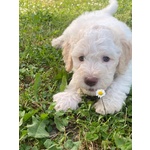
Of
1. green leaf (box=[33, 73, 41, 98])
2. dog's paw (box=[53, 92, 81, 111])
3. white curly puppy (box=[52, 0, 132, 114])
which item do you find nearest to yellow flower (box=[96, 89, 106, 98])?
white curly puppy (box=[52, 0, 132, 114])

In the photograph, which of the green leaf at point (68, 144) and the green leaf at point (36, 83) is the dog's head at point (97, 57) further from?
the green leaf at point (68, 144)

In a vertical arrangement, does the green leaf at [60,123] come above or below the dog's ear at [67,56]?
below

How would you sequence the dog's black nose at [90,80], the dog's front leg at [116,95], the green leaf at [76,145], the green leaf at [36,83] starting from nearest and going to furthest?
1. the green leaf at [76,145]
2. the dog's black nose at [90,80]
3. the dog's front leg at [116,95]
4. the green leaf at [36,83]

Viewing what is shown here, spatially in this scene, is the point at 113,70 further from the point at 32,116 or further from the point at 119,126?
the point at 32,116

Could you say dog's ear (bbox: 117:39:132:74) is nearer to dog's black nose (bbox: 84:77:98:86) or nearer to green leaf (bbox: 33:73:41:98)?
dog's black nose (bbox: 84:77:98:86)

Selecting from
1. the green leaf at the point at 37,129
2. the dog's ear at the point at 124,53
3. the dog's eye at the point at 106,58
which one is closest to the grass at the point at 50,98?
the green leaf at the point at 37,129

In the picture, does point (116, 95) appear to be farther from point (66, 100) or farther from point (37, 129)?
point (37, 129)
